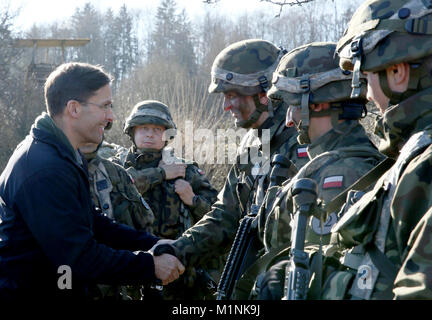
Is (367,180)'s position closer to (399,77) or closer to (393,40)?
(399,77)

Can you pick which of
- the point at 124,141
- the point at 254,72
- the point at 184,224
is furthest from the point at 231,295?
the point at 124,141

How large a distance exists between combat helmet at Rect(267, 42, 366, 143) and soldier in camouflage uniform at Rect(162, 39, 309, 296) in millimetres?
596

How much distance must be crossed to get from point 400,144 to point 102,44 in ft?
224

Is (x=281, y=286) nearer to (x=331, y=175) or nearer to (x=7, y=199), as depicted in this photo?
(x=331, y=175)

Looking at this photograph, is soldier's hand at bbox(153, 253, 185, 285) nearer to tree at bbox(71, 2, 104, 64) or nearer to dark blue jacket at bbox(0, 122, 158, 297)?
dark blue jacket at bbox(0, 122, 158, 297)

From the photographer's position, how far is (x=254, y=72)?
224 inches

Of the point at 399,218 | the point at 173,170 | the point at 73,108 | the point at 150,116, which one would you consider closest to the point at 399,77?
the point at 399,218

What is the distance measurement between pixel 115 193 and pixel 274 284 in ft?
10.1

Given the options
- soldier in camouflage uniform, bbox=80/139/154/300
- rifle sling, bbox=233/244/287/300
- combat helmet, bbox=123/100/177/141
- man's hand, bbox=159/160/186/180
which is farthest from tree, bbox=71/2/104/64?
rifle sling, bbox=233/244/287/300

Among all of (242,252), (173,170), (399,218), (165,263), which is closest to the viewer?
(399,218)

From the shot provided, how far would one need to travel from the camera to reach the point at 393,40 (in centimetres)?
290

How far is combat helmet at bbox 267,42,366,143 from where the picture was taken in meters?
4.27

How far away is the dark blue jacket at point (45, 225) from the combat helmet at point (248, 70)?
6.86 feet

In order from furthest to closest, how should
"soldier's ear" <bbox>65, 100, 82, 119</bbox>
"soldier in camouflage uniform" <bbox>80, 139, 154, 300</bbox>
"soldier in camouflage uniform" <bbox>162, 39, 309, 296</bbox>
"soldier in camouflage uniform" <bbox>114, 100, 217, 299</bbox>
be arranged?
"soldier in camouflage uniform" <bbox>114, 100, 217, 299</bbox> → "soldier in camouflage uniform" <bbox>80, 139, 154, 300</bbox> → "soldier in camouflage uniform" <bbox>162, 39, 309, 296</bbox> → "soldier's ear" <bbox>65, 100, 82, 119</bbox>
